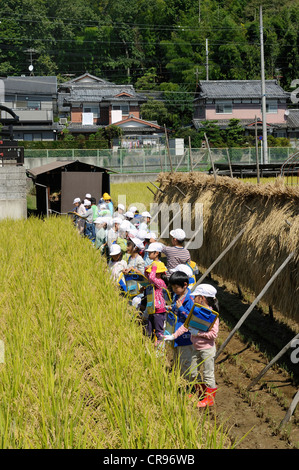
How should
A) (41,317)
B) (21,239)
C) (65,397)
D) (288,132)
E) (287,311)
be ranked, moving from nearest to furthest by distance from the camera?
1. (65,397)
2. (41,317)
3. (287,311)
4. (21,239)
5. (288,132)

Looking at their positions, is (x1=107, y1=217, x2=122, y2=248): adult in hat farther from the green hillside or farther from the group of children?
the green hillside

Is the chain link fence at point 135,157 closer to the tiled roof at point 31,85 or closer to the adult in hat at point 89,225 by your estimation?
the adult in hat at point 89,225

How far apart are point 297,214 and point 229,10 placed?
72.6 meters

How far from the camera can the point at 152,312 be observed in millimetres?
6805

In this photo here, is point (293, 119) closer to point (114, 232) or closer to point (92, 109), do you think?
point (92, 109)

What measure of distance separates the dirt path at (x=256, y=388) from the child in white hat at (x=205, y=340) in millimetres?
263

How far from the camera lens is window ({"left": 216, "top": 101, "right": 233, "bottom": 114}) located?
5069 cm

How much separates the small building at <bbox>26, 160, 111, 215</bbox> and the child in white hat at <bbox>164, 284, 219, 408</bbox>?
1265 cm

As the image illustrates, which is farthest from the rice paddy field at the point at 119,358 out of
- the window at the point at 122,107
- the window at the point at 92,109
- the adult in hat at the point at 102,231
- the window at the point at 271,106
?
the window at the point at 92,109

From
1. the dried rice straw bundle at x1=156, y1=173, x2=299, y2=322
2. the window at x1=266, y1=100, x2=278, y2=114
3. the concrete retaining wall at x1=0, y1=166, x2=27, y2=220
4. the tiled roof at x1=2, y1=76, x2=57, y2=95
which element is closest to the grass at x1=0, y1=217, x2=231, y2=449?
the dried rice straw bundle at x1=156, y1=173, x2=299, y2=322

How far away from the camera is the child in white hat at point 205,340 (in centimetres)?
562

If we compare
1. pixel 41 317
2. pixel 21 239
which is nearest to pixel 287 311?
pixel 41 317

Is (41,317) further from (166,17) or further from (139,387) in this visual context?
(166,17)

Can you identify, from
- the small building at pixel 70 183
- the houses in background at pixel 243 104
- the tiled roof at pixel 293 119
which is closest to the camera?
the small building at pixel 70 183
